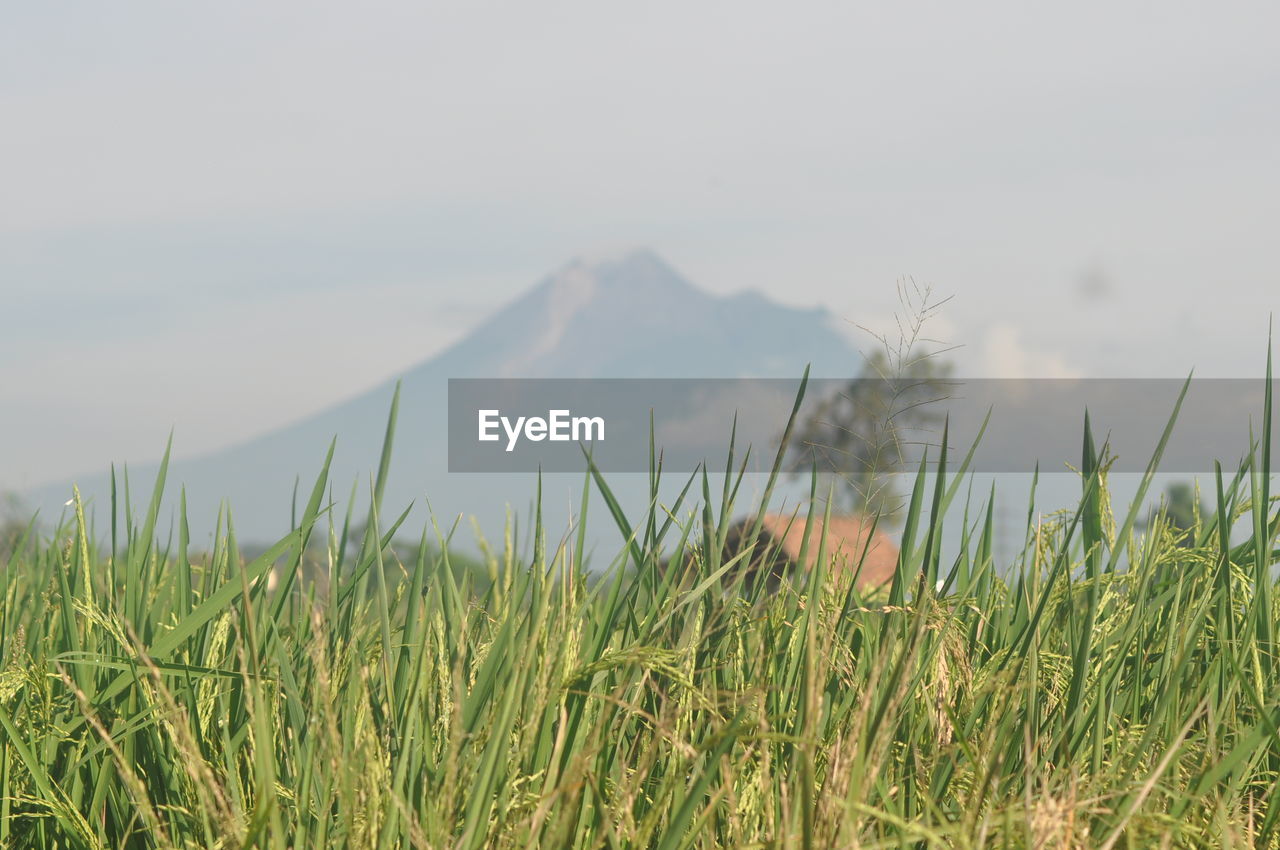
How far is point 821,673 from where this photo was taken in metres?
1.51

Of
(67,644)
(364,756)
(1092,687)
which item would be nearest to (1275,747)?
(1092,687)

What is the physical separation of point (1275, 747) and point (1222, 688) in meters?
0.19

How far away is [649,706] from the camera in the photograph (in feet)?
6.67

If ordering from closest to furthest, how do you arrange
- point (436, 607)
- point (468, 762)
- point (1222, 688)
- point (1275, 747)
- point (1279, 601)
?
point (468, 762), point (436, 607), point (1275, 747), point (1222, 688), point (1279, 601)

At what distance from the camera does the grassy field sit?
1.45m

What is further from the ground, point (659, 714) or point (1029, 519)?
point (1029, 519)

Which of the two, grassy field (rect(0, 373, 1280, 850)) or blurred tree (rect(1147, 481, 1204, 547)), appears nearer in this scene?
grassy field (rect(0, 373, 1280, 850))

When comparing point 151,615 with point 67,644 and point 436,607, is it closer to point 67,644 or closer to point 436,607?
point 67,644

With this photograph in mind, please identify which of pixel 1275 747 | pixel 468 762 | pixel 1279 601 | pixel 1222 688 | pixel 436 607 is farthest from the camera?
pixel 1279 601

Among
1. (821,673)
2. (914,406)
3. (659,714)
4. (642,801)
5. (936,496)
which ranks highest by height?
(914,406)

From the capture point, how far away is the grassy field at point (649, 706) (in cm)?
145

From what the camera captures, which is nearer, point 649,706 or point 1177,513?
point 649,706

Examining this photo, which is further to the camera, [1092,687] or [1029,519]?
[1029,519]

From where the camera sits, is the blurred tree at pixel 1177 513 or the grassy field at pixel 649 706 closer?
the grassy field at pixel 649 706
